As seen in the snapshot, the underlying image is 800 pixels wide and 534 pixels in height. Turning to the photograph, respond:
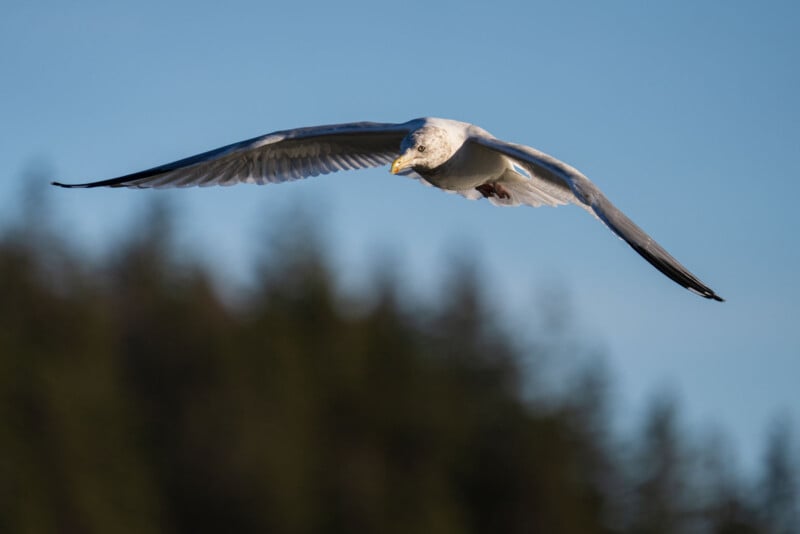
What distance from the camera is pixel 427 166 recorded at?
9.20 m

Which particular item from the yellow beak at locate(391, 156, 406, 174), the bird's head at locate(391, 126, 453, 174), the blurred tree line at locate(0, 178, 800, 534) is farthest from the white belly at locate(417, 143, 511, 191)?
the blurred tree line at locate(0, 178, 800, 534)

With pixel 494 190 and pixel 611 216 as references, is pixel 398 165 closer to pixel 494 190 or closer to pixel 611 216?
pixel 494 190

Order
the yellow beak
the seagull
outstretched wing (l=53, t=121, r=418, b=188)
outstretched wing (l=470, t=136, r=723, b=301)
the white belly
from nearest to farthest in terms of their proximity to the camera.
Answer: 1. outstretched wing (l=470, t=136, r=723, b=301)
2. the seagull
3. the yellow beak
4. the white belly
5. outstretched wing (l=53, t=121, r=418, b=188)

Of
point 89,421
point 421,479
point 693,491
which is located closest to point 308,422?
point 421,479

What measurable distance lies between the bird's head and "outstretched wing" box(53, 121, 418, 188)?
352 millimetres

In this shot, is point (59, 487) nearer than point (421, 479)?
Yes

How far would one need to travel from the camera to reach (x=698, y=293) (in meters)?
8.10

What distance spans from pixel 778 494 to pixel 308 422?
1154 centimetres

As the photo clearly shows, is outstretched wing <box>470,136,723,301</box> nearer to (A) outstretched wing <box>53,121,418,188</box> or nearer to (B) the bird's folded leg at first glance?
(A) outstretched wing <box>53,121,418,188</box>

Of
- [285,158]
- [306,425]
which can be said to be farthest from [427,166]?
[306,425]

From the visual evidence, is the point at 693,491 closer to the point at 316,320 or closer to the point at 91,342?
the point at 316,320

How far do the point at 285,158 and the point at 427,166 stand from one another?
156cm

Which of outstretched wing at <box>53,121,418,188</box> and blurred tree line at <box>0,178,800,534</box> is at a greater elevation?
outstretched wing at <box>53,121,418,188</box>

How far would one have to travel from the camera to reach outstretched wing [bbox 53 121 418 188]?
961cm
